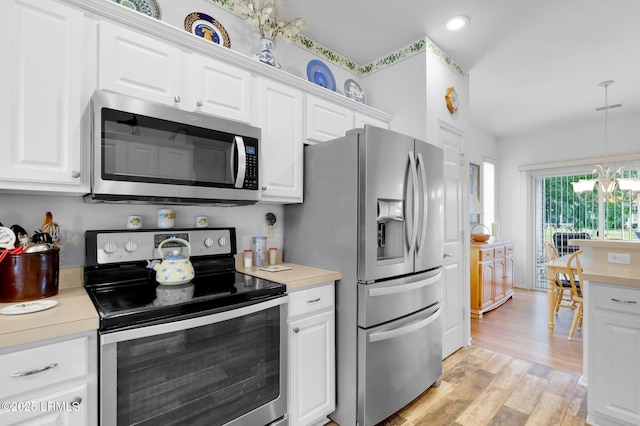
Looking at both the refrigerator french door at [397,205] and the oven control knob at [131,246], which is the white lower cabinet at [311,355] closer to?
the refrigerator french door at [397,205]

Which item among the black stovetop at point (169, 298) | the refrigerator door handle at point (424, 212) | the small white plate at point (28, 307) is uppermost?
the refrigerator door handle at point (424, 212)

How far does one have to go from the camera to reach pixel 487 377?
246cm

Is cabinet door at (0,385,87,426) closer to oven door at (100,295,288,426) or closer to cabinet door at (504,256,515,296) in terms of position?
oven door at (100,295,288,426)

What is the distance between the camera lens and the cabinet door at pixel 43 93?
3.96 ft

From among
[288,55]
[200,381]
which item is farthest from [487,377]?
[288,55]

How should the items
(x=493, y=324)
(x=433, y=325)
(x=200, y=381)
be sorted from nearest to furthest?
(x=200, y=381) < (x=433, y=325) < (x=493, y=324)

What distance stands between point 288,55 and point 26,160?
191cm

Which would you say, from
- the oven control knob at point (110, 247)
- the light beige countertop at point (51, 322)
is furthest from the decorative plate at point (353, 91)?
the light beige countertop at point (51, 322)

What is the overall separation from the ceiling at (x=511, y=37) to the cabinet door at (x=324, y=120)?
71 cm

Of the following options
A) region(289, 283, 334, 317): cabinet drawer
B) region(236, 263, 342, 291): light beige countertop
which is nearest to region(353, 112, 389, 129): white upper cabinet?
region(236, 263, 342, 291): light beige countertop

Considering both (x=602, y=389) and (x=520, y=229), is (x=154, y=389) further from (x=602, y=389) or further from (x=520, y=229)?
(x=520, y=229)

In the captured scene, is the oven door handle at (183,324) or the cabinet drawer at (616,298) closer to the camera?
the oven door handle at (183,324)

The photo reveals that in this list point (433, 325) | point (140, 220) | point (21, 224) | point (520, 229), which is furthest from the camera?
point (520, 229)

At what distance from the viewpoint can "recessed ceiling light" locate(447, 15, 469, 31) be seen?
7.85 feet
